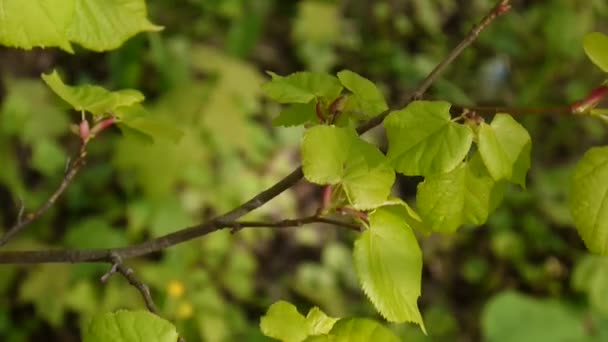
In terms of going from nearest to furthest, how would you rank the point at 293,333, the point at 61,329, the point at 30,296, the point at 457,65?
the point at 293,333, the point at 30,296, the point at 61,329, the point at 457,65

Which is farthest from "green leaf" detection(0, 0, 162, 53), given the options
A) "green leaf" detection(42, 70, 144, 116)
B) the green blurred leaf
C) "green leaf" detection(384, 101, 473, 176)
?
the green blurred leaf

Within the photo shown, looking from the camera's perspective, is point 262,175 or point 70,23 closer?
point 70,23

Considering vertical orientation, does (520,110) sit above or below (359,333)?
above

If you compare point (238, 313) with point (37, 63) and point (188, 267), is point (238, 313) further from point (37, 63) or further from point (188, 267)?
point (37, 63)

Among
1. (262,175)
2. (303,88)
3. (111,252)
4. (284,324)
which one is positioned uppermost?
(303,88)

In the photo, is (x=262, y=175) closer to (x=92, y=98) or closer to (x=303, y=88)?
(x=92, y=98)

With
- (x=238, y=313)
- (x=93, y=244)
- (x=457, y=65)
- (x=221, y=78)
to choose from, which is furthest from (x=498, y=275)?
(x=93, y=244)

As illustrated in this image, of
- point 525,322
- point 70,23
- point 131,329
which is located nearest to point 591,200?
point 131,329
